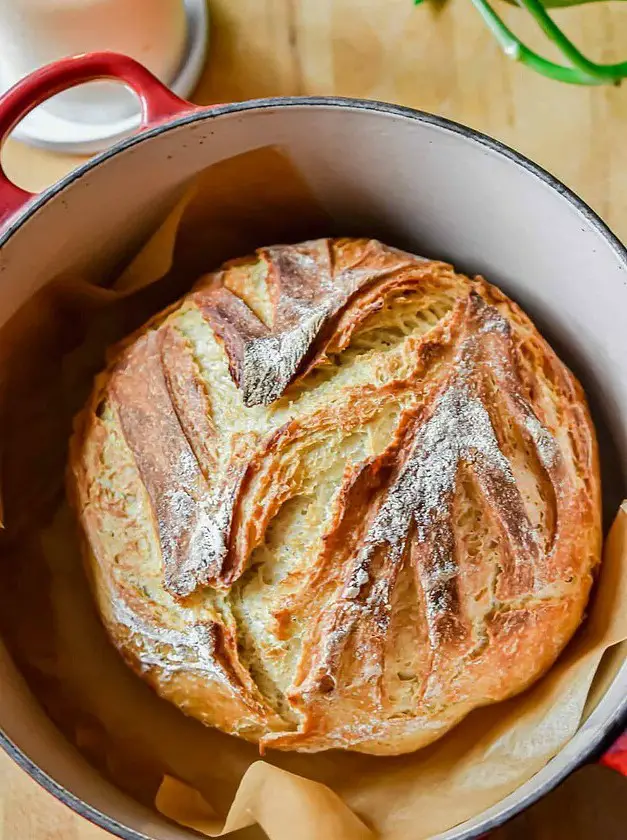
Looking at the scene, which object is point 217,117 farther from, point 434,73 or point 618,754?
point 618,754

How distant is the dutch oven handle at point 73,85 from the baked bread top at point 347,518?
19cm

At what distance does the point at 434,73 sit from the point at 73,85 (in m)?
0.43

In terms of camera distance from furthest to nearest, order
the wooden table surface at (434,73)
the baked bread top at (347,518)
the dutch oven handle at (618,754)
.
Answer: the wooden table surface at (434,73), the baked bread top at (347,518), the dutch oven handle at (618,754)

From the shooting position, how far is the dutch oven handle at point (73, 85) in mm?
804

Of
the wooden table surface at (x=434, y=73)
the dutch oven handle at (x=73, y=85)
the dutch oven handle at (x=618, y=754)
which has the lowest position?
the dutch oven handle at (x=618, y=754)

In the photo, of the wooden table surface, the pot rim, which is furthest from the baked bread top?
the wooden table surface

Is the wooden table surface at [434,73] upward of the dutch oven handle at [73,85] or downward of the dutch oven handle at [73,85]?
upward

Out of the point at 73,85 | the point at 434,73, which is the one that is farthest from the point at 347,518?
the point at 434,73

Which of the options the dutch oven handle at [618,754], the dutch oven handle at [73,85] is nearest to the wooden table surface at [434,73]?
the dutch oven handle at [73,85]

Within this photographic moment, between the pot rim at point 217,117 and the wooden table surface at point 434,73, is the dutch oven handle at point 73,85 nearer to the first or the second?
Answer: the pot rim at point 217,117

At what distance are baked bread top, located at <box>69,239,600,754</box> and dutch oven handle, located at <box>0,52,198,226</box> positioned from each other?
0.19 meters

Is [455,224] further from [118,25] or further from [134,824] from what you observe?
[134,824]

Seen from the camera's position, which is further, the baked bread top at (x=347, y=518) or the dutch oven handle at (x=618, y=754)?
the baked bread top at (x=347, y=518)

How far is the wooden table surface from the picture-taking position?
3.37ft
